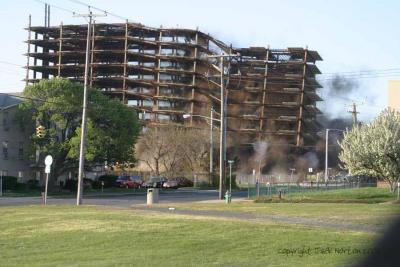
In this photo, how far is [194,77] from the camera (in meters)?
126

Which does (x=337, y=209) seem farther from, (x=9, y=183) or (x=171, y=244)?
(x=9, y=183)

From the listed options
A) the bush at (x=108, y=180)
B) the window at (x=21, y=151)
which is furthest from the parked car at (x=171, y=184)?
the window at (x=21, y=151)

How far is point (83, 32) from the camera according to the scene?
437 ft

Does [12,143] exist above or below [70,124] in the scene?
below

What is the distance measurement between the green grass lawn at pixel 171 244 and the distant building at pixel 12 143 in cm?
4656

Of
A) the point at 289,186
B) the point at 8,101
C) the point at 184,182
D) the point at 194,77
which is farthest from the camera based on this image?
the point at 194,77

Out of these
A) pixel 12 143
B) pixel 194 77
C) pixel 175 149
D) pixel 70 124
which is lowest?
pixel 12 143

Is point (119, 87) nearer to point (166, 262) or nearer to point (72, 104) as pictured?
point (72, 104)

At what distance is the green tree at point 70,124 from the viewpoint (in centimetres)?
6300

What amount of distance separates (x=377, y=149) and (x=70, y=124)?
36188 mm

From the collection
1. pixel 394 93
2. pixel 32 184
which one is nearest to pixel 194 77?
pixel 394 93

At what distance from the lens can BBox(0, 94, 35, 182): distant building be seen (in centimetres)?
6625

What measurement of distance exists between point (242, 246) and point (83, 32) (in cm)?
12345

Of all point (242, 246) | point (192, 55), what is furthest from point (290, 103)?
point (242, 246)
